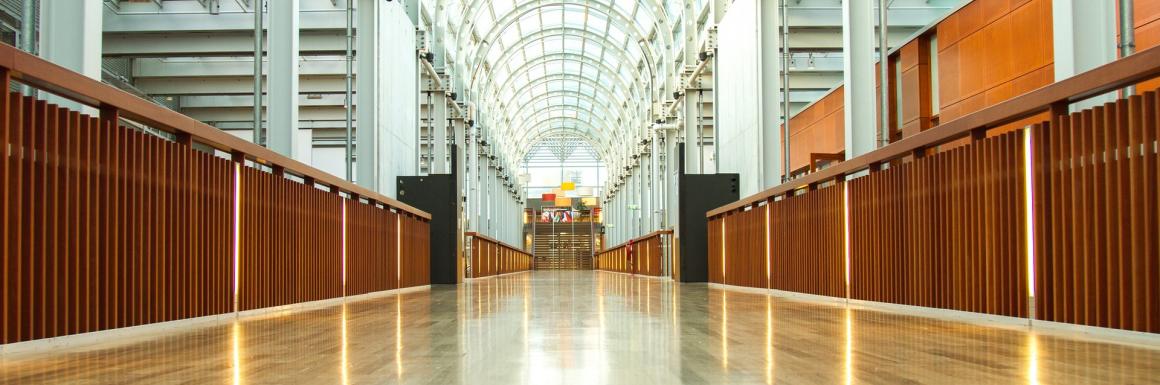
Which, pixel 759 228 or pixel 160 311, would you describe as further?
pixel 759 228

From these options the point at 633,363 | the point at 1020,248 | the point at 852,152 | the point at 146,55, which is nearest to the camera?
the point at 633,363

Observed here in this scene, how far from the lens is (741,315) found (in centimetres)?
582

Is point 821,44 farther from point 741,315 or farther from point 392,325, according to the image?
point 392,325

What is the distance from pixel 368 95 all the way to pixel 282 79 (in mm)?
4368

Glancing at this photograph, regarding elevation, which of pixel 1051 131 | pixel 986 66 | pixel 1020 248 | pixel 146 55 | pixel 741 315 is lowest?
pixel 741 315

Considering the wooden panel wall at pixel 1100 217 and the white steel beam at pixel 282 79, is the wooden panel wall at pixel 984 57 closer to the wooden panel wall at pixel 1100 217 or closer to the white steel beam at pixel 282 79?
the wooden panel wall at pixel 1100 217

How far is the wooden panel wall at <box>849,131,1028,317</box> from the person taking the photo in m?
4.86

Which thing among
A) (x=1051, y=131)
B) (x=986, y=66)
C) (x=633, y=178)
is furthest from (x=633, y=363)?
Answer: (x=633, y=178)

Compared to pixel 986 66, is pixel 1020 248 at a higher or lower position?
lower

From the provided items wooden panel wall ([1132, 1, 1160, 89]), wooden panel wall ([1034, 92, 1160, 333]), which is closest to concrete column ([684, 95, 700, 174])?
wooden panel wall ([1132, 1, 1160, 89])

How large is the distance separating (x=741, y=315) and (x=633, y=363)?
3.04 metres

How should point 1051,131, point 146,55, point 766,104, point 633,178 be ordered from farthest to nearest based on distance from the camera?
point 633,178
point 146,55
point 766,104
point 1051,131

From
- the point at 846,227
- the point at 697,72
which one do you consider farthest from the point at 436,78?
the point at 846,227

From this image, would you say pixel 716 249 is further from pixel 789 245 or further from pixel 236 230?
pixel 236 230
